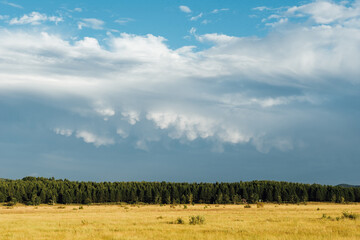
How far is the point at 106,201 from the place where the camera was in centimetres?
14062

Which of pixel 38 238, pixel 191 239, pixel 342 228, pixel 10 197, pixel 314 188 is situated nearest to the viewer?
pixel 191 239

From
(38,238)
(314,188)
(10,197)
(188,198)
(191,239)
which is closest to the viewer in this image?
(191,239)

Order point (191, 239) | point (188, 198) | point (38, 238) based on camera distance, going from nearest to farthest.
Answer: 1. point (191, 239)
2. point (38, 238)
3. point (188, 198)

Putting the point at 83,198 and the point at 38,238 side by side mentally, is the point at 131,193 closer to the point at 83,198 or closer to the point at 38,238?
the point at 83,198

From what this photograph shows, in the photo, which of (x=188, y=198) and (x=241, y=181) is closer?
(x=188, y=198)

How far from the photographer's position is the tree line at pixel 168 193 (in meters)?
132

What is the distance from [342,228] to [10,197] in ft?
405

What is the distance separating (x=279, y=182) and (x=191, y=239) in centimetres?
15128

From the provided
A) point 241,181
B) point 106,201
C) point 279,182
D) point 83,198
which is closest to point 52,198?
point 83,198

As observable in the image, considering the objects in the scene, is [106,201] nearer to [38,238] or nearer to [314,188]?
[314,188]

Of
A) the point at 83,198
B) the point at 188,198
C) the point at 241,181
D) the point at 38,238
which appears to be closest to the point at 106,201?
the point at 83,198

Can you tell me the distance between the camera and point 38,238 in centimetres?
2584

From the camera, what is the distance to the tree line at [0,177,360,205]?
132125 mm

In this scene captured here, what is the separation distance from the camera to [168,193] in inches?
5620
